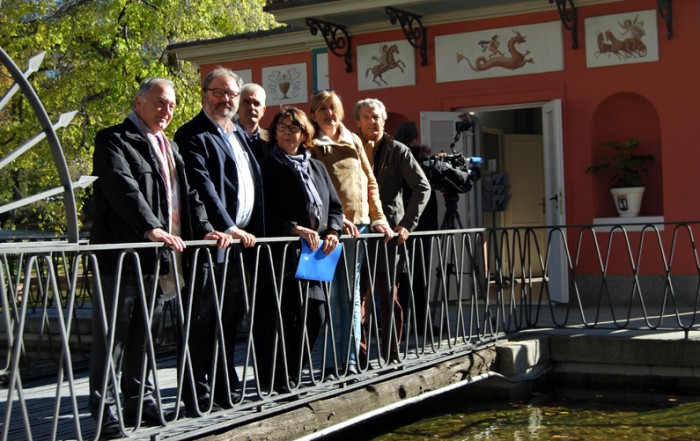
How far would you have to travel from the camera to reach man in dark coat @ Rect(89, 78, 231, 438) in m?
4.90

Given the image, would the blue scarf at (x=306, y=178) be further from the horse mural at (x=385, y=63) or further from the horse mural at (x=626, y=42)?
the horse mural at (x=385, y=63)

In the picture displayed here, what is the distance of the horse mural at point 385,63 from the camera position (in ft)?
40.4

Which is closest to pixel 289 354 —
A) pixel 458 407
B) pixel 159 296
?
pixel 159 296

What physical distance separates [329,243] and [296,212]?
27 cm

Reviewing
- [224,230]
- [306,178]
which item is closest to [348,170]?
[306,178]

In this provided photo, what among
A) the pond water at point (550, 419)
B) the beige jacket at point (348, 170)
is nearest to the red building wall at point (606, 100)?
the pond water at point (550, 419)

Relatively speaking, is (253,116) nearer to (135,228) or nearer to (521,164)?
(135,228)

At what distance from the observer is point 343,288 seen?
21.5 ft

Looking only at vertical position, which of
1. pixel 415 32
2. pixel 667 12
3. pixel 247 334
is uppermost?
pixel 415 32

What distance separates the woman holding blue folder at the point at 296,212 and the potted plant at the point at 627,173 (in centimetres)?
576

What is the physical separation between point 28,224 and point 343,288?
2526 centimetres

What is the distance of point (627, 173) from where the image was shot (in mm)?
11094

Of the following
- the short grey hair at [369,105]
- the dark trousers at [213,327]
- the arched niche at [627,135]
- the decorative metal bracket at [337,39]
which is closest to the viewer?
the dark trousers at [213,327]

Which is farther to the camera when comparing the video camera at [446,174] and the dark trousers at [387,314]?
the video camera at [446,174]
